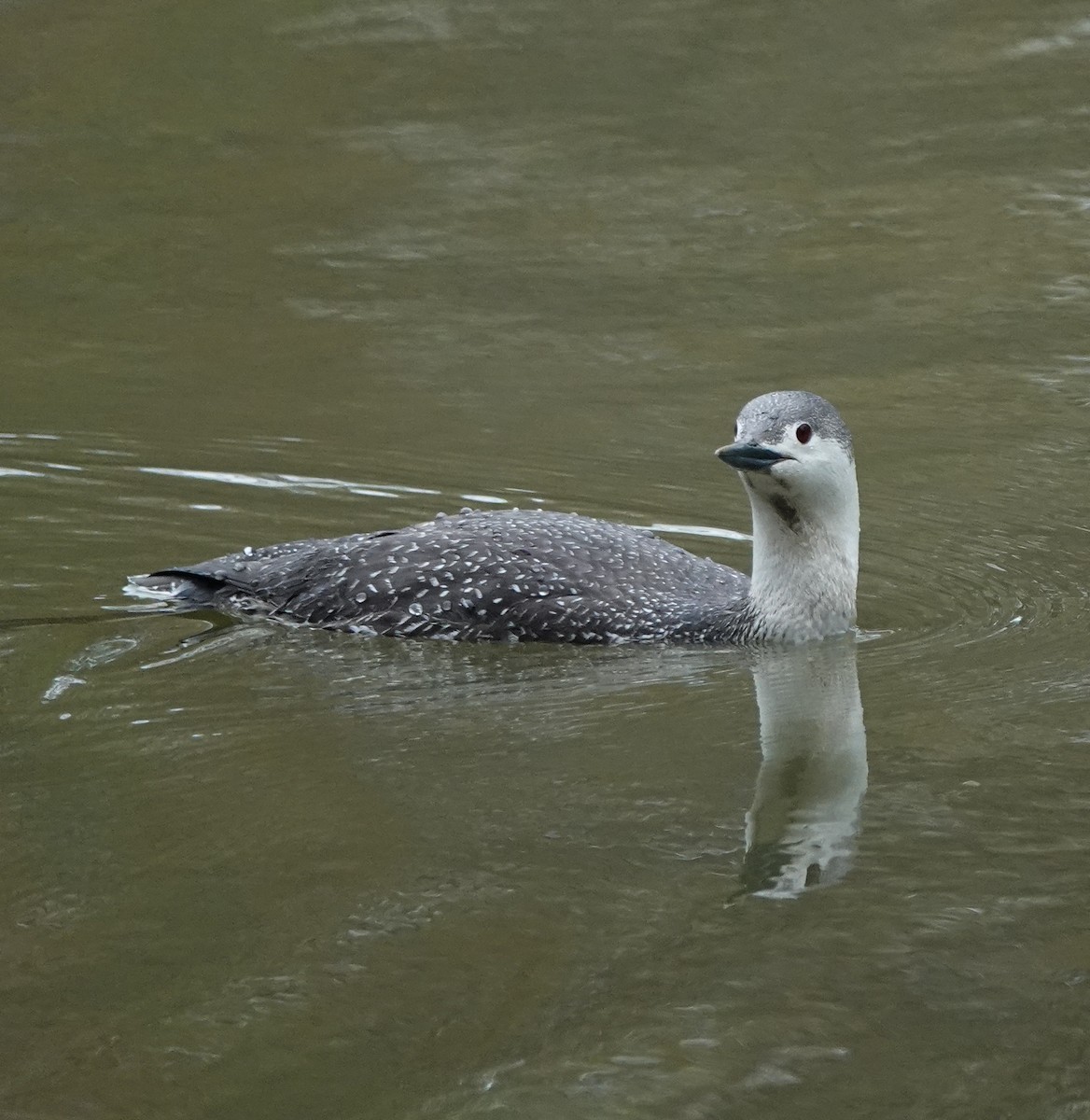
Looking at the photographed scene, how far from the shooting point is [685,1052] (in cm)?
484

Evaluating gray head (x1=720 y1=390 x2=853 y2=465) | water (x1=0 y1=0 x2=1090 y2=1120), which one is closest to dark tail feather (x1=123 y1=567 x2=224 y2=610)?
water (x1=0 y1=0 x2=1090 y2=1120)

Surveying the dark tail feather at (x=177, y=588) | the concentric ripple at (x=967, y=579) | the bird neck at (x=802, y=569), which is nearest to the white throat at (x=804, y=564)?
the bird neck at (x=802, y=569)

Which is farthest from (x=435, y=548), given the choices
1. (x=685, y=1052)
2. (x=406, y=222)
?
(x=406, y=222)

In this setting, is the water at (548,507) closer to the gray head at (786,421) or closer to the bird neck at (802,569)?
the bird neck at (802,569)

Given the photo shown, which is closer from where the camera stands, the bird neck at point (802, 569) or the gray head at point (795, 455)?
the gray head at point (795, 455)

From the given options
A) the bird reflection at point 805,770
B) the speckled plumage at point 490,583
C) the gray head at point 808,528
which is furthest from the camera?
the speckled plumage at point 490,583

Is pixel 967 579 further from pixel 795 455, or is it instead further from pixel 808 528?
pixel 795 455

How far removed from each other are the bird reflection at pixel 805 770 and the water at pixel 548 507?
23mm

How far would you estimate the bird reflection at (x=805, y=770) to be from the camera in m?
5.92

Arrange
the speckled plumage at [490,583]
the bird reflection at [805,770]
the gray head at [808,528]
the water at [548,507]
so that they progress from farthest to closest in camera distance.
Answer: the speckled plumage at [490,583], the gray head at [808,528], the bird reflection at [805,770], the water at [548,507]

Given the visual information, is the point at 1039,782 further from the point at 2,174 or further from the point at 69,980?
the point at 2,174

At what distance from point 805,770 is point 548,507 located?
3214 mm

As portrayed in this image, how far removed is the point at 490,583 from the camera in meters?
8.14

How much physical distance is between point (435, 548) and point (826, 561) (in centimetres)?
150
